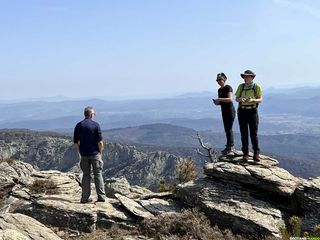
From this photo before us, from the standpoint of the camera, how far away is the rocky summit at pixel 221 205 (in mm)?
15883

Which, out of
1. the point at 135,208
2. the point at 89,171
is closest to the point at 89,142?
the point at 89,171

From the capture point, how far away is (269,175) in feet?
56.6

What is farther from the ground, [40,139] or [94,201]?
[94,201]

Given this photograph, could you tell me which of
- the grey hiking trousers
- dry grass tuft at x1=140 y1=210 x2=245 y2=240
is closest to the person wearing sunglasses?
dry grass tuft at x1=140 y1=210 x2=245 y2=240

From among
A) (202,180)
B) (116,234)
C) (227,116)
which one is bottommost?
(116,234)

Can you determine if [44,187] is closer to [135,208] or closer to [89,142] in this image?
[89,142]

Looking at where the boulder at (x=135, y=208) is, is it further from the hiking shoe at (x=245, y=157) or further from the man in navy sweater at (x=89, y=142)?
the hiking shoe at (x=245, y=157)

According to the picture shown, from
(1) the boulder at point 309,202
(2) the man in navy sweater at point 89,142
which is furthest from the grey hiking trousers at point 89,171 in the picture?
(1) the boulder at point 309,202

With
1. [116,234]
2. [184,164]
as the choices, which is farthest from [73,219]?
[184,164]

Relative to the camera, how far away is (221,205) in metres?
16.6

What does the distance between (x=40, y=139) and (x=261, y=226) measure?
13950 centimetres

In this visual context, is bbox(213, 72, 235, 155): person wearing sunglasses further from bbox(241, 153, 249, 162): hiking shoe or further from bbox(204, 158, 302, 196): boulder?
bbox(204, 158, 302, 196): boulder

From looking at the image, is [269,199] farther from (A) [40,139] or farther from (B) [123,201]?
(A) [40,139]

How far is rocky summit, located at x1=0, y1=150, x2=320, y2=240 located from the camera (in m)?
15.9
